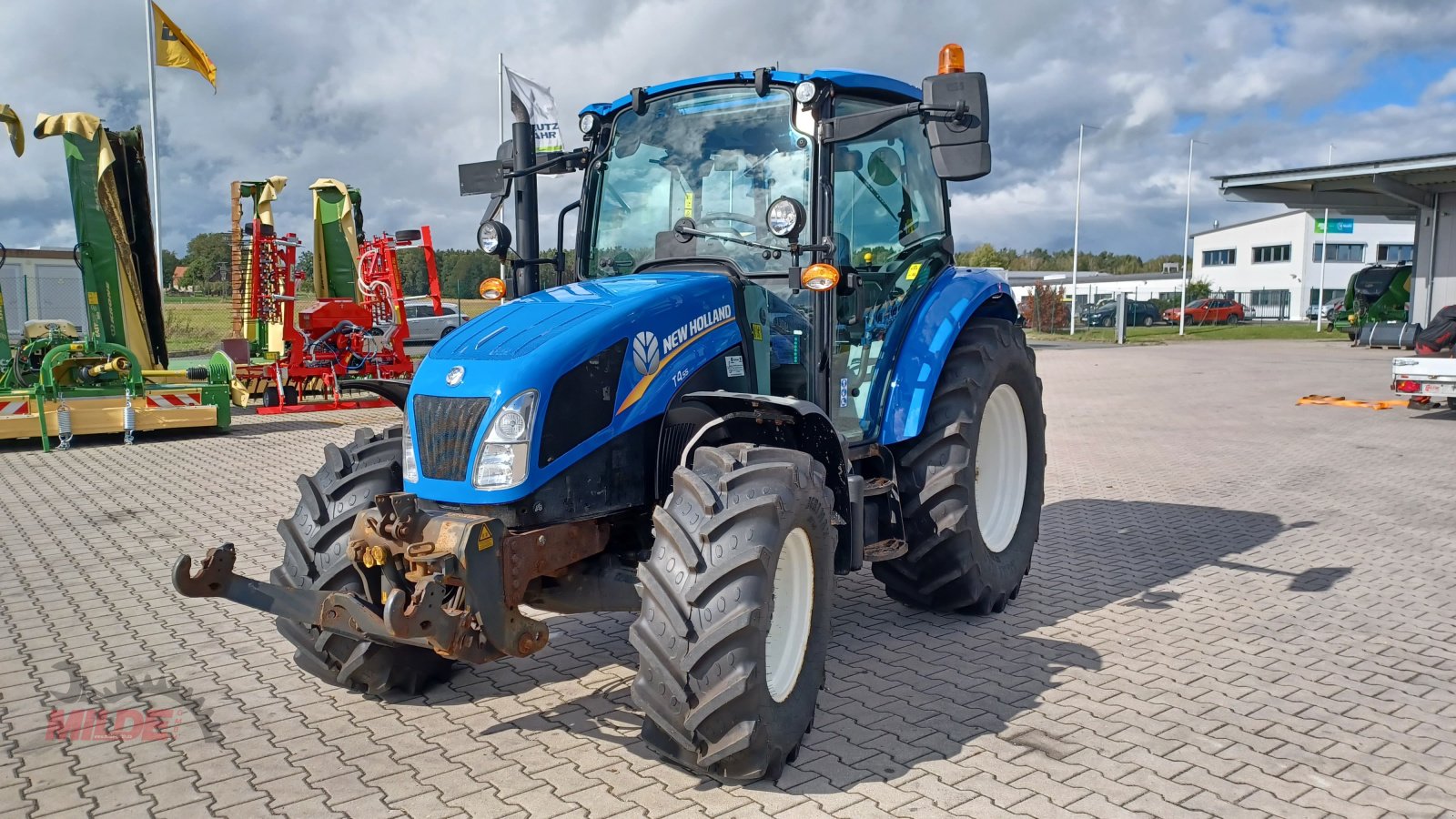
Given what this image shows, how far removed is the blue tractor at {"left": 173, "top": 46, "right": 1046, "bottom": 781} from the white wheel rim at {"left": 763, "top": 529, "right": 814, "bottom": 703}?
0.01 metres

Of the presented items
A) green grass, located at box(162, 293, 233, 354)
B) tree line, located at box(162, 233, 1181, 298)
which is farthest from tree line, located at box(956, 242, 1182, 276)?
green grass, located at box(162, 293, 233, 354)

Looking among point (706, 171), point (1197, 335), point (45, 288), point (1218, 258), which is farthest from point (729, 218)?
point (1218, 258)

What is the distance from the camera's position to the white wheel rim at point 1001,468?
5.69 meters

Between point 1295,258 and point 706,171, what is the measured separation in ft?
190

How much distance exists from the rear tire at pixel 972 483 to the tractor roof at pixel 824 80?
1.24 meters

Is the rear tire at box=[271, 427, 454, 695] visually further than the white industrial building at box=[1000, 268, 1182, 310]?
No

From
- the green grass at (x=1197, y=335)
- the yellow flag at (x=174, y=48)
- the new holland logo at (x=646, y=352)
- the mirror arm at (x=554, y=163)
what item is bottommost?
the green grass at (x=1197, y=335)

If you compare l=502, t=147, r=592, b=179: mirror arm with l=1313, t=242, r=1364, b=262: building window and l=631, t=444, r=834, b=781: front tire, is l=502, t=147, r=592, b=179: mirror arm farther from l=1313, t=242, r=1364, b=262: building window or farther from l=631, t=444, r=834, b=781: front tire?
l=1313, t=242, r=1364, b=262: building window

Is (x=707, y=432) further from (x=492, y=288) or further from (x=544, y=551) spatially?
(x=492, y=288)

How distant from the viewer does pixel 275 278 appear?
15.4 meters

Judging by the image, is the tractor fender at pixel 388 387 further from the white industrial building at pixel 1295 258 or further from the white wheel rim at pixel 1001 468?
the white industrial building at pixel 1295 258

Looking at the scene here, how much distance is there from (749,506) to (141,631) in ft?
11.5

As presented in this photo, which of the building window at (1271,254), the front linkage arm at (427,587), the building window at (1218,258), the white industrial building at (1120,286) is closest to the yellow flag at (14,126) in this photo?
the front linkage arm at (427,587)

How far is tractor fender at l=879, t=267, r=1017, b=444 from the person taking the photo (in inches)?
191
